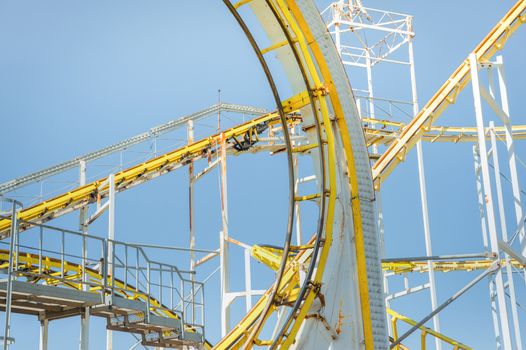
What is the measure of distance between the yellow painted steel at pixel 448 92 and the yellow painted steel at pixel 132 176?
8.82 meters

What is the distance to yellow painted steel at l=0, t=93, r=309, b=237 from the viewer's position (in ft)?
76.1

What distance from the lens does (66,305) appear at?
39.6 feet

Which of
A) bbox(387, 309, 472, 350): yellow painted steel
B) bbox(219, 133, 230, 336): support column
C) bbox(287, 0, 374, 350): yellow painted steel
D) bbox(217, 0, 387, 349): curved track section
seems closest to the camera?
bbox(217, 0, 387, 349): curved track section

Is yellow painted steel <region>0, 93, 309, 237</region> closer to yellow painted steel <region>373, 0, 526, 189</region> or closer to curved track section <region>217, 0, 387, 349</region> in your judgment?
yellow painted steel <region>373, 0, 526, 189</region>

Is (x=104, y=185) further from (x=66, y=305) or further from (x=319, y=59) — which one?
(x=319, y=59)

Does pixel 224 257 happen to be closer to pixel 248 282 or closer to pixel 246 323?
pixel 248 282

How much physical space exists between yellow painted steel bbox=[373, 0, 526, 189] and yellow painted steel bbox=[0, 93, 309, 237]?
8821mm

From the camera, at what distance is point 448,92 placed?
15.6 meters

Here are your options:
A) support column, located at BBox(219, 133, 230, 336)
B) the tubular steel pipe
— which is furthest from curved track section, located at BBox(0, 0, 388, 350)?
support column, located at BBox(219, 133, 230, 336)

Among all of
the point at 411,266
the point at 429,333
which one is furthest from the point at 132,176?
the point at 429,333

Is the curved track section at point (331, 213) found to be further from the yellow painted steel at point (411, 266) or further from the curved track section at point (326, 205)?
the yellow painted steel at point (411, 266)

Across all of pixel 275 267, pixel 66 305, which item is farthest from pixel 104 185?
pixel 66 305

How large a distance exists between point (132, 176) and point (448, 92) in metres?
11.6

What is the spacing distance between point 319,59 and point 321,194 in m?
1.82
